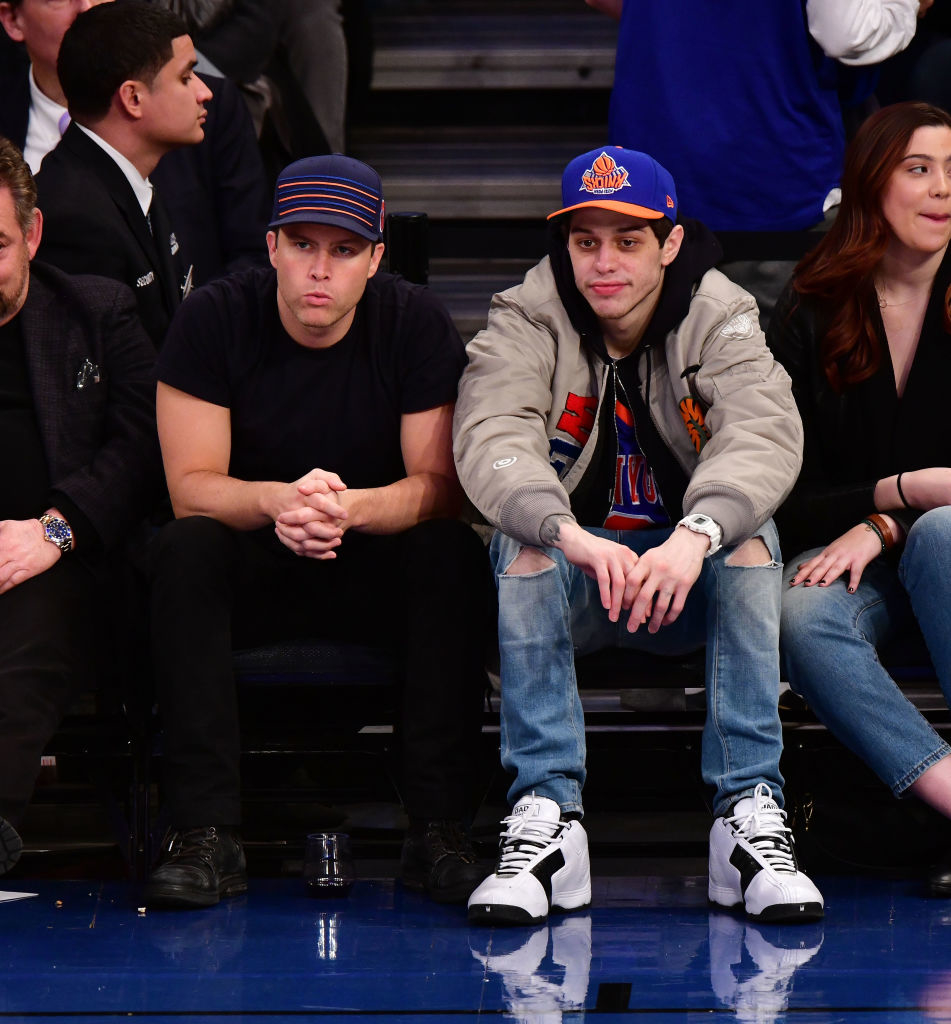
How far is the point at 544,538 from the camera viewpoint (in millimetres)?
2695

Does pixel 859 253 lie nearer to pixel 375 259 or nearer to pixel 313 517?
pixel 375 259

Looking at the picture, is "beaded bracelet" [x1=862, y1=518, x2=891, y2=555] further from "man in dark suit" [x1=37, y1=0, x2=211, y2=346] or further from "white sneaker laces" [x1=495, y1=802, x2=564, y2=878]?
"man in dark suit" [x1=37, y1=0, x2=211, y2=346]

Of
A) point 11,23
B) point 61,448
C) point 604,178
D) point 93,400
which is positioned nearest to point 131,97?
point 11,23

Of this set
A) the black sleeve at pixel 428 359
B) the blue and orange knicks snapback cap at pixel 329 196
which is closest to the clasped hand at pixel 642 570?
the black sleeve at pixel 428 359

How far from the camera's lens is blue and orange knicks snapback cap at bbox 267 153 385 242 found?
292 centimetres

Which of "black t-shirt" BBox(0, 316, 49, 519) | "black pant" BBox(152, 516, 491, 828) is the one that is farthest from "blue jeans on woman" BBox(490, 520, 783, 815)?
"black t-shirt" BBox(0, 316, 49, 519)

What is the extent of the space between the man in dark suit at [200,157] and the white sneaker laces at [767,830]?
7.04 feet

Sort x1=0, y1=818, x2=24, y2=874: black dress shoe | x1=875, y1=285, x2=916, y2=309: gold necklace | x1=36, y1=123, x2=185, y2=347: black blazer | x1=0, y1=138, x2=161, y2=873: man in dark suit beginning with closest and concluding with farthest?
x1=0, y1=818, x2=24, y2=874: black dress shoe
x1=0, y1=138, x2=161, y2=873: man in dark suit
x1=875, y1=285, x2=916, y2=309: gold necklace
x1=36, y1=123, x2=185, y2=347: black blazer

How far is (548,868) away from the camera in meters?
2.61

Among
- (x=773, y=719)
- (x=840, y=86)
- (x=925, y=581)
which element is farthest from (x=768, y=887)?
(x=840, y=86)

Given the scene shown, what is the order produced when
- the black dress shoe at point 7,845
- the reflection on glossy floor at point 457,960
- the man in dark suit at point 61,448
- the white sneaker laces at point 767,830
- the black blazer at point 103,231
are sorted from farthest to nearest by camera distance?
the black blazer at point 103,231 → the man in dark suit at point 61,448 → the white sneaker laces at point 767,830 → the black dress shoe at point 7,845 → the reflection on glossy floor at point 457,960

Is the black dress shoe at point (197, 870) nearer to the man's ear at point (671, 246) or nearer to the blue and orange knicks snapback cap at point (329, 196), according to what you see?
the blue and orange knicks snapback cap at point (329, 196)

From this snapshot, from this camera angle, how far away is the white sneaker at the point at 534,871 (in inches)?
99.8

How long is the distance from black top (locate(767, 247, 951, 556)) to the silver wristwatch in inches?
54.8
